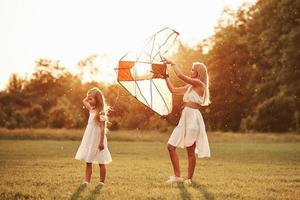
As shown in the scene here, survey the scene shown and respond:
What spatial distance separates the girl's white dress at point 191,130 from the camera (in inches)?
415

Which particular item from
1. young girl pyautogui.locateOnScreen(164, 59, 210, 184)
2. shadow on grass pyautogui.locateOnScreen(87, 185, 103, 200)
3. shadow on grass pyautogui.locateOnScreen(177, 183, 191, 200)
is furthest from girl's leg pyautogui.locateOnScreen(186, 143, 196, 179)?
shadow on grass pyautogui.locateOnScreen(87, 185, 103, 200)

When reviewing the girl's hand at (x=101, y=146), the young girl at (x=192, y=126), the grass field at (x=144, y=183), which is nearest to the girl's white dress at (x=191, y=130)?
the young girl at (x=192, y=126)

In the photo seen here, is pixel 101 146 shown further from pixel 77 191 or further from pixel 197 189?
pixel 197 189

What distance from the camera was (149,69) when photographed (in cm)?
1039

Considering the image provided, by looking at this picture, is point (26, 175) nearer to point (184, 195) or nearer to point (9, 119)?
point (184, 195)

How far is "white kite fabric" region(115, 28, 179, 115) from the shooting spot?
10.3m

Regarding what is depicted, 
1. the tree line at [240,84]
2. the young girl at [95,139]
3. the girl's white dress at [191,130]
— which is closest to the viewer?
the young girl at [95,139]

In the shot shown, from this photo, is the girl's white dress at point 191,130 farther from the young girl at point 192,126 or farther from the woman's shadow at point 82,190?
the woman's shadow at point 82,190

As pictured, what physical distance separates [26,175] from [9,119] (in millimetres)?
53708

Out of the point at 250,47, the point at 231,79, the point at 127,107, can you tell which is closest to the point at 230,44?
the point at 231,79

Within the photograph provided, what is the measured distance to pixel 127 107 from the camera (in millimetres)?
62094

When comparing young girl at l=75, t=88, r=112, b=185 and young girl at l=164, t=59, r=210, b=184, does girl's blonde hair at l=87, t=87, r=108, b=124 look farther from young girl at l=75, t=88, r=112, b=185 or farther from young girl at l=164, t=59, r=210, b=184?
young girl at l=164, t=59, r=210, b=184

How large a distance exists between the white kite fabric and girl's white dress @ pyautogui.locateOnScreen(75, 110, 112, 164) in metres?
0.87

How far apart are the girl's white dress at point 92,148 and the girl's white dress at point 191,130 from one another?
135 centimetres
